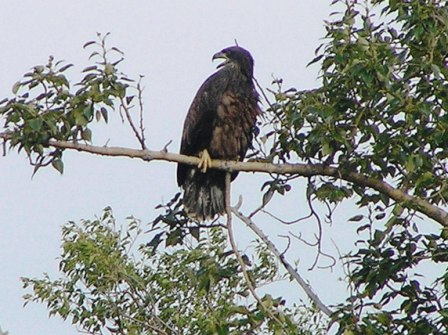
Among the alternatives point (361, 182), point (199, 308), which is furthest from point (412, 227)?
point (199, 308)

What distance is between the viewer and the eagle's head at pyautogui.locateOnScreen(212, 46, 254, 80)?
26.2ft

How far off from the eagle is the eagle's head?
0.13 m

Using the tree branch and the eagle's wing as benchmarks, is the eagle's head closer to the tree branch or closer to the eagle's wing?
the eagle's wing

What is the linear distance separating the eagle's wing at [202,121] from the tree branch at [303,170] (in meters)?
1.40

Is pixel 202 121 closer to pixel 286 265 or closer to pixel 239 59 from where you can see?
pixel 239 59

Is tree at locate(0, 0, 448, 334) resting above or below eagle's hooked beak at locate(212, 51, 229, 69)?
below

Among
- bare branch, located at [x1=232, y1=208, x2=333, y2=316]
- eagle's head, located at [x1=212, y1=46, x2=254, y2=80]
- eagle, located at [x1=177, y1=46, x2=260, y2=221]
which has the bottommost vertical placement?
bare branch, located at [x1=232, y1=208, x2=333, y2=316]

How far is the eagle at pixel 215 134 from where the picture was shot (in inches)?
304

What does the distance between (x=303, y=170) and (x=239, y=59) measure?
216cm

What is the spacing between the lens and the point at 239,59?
803cm

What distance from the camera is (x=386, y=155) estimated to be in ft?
19.0

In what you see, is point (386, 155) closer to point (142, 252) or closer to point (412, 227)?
point (412, 227)

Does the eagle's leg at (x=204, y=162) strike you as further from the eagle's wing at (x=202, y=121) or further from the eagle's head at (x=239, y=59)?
the eagle's head at (x=239, y=59)

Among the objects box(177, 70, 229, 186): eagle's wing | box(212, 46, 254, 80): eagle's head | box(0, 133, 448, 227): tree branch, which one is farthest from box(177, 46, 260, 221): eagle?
box(0, 133, 448, 227): tree branch
